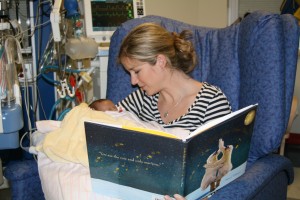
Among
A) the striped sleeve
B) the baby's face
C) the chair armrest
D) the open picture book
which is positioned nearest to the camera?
the open picture book

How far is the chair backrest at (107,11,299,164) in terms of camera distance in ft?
4.34

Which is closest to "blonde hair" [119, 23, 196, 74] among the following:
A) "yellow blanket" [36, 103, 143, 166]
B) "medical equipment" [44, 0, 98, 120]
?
"yellow blanket" [36, 103, 143, 166]

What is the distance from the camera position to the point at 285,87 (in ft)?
4.53

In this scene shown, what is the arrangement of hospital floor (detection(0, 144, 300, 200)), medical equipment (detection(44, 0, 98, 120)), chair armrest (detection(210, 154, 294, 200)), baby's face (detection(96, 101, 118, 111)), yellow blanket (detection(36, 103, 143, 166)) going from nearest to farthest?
chair armrest (detection(210, 154, 294, 200)), yellow blanket (detection(36, 103, 143, 166)), baby's face (detection(96, 101, 118, 111)), medical equipment (detection(44, 0, 98, 120)), hospital floor (detection(0, 144, 300, 200))

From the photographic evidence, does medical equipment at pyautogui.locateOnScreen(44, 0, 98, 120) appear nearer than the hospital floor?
Yes

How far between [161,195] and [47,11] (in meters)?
1.81

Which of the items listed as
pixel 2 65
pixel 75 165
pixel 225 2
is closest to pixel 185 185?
pixel 75 165

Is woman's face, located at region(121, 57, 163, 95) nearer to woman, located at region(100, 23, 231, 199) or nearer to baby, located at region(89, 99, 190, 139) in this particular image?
woman, located at region(100, 23, 231, 199)

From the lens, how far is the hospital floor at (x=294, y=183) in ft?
8.07

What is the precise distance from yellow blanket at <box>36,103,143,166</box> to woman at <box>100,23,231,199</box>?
20cm

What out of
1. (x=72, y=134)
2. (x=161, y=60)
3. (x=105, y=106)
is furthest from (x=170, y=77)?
(x=72, y=134)

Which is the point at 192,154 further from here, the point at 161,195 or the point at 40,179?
the point at 40,179

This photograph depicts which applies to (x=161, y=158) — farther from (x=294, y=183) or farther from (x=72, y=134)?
(x=294, y=183)

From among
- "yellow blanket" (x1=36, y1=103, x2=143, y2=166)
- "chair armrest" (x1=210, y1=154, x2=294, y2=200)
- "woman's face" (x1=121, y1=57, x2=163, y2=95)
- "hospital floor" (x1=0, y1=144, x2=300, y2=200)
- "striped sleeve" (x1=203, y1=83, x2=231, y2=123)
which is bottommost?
"hospital floor" (x1=0, y1=144, x2=300, y2=200)
